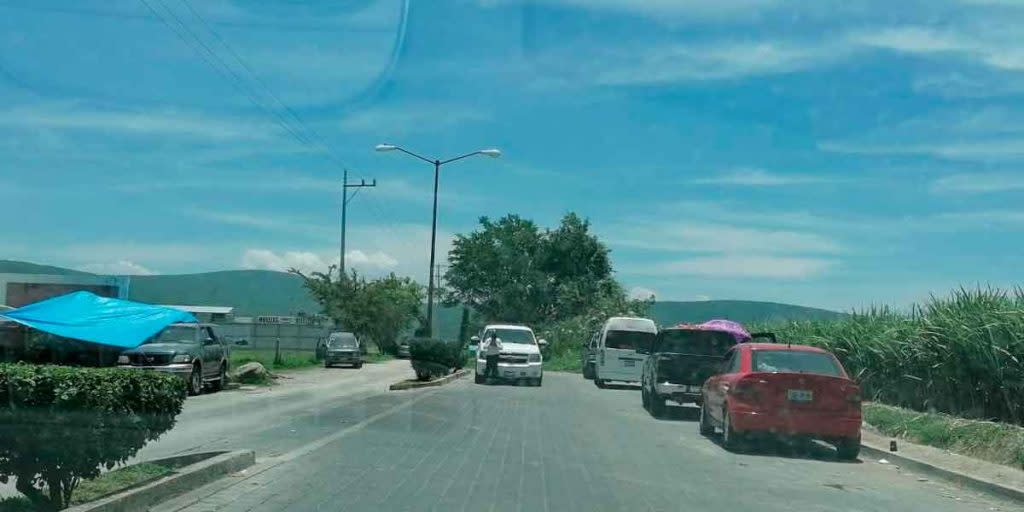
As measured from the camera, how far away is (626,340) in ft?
113

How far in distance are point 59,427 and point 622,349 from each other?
2627 cm

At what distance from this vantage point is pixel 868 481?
12.6 m

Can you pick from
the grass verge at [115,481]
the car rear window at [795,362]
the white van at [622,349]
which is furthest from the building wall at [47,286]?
the grass verge at [115,481]

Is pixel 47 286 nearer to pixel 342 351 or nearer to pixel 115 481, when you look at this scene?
pixel 342 351

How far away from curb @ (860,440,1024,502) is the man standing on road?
54.5 ft

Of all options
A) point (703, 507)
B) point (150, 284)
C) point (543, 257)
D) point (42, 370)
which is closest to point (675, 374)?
point (703, 507)

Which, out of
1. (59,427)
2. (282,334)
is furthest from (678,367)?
(282,334)

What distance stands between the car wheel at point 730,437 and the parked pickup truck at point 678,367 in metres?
5.07

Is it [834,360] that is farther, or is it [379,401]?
[379,401]

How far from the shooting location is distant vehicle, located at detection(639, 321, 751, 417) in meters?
21.2

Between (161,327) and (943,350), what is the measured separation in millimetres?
13852

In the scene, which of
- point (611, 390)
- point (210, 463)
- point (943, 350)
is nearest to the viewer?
point (210, 463)

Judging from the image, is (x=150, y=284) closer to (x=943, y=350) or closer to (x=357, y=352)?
(x=357, y=352)

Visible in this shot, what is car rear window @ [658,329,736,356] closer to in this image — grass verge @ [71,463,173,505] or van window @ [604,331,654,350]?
van window @ [604,331,654,350]
